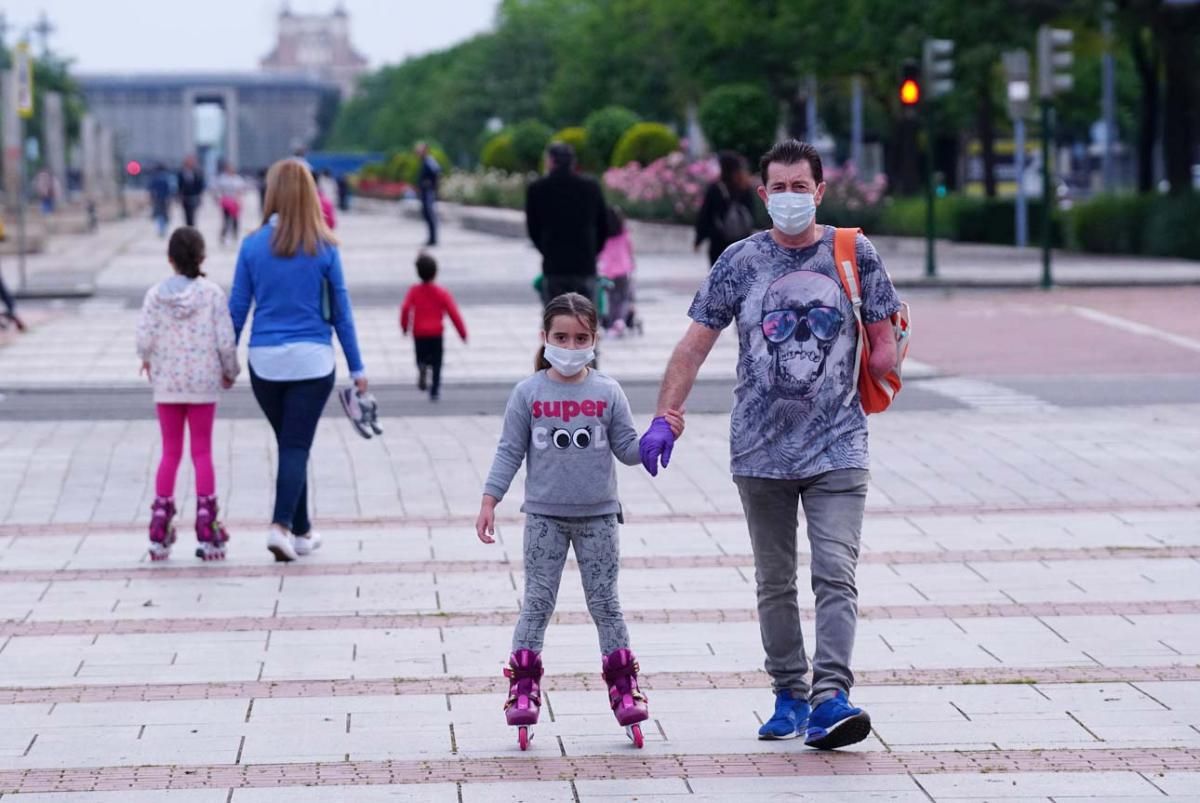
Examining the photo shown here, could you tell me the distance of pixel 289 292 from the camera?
30.5 ft

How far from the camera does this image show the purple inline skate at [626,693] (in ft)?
20.0

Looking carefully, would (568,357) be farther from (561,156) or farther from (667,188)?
(667,188)

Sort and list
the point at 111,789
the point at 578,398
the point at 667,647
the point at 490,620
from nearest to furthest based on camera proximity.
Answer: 1. the point at 111,789
2. the point at 578,398
3. the point at 667,647
4. the point at 490,620

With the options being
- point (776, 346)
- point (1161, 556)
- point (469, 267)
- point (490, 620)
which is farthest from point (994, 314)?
point (776, 346)

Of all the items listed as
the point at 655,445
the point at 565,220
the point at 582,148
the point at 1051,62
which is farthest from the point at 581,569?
the point at 582,148

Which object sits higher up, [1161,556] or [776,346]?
[776,346]

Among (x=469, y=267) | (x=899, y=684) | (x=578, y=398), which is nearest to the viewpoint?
(x=578, y=398)

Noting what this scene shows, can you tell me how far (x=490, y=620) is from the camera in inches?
316

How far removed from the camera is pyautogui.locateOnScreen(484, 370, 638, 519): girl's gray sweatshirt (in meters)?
6.12

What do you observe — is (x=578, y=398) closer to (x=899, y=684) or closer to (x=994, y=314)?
(x=899, y=684)

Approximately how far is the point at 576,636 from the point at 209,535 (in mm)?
2258

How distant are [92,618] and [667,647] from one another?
215 cm

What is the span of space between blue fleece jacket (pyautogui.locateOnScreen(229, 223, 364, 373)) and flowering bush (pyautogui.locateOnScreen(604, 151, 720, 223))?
2836 cm

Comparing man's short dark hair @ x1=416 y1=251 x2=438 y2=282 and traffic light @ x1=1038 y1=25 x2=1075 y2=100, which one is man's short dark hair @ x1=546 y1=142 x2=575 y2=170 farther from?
traffic light @ x1=1038 y1=25 x2=1075 y2=100
